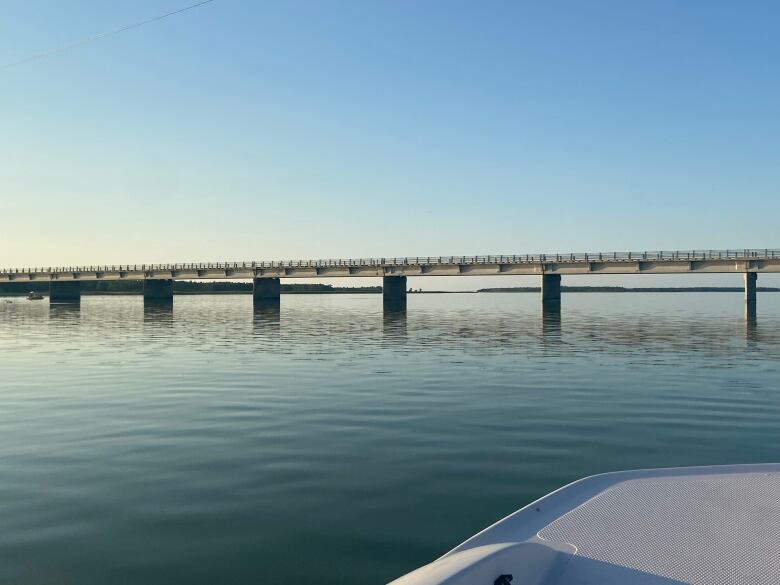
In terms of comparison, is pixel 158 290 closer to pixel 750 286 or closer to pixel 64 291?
pixel 64 291

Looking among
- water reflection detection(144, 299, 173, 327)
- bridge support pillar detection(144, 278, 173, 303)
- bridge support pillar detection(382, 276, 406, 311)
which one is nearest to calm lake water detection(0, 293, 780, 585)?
water reflection detection(144, 299, 173, 327)

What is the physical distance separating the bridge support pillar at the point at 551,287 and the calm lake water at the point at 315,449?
61.7 metres

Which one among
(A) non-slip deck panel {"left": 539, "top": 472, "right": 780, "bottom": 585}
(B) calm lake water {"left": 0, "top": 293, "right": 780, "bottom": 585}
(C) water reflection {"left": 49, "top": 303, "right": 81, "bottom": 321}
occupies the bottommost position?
(C) water reflection {"left": 49, "top": 303, "right": 81, "bottom": 321}

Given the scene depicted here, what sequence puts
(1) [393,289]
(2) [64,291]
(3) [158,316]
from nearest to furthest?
(3) [158,316] < (1) [393,289] < (2) [64,291]

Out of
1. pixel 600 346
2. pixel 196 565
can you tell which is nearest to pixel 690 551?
pixel 196 565

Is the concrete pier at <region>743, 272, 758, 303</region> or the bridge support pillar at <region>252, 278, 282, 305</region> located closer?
the concrete pier at <region>743, 272, 758, 303</region>

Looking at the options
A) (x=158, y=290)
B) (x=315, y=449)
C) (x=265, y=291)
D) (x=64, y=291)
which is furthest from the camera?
(x=64, y=291)

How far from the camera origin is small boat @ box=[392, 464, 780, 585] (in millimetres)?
4324

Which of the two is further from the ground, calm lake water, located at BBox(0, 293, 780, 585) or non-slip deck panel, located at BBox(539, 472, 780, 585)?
non-slip deck panel, located at BBox(539, 472, 780, 585)

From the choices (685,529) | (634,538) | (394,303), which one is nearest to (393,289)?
(394,303)

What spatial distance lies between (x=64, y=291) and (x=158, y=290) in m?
22.4

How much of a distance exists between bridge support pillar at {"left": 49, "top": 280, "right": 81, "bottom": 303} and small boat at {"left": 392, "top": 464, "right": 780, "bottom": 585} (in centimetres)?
13054

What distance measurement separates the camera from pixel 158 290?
114 meters

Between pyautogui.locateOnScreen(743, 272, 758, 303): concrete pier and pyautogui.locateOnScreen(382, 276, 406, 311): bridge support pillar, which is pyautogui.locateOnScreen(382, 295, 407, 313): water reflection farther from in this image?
pyautogui.locateOnScreen(743, 272, 758, 303): concrete pier
